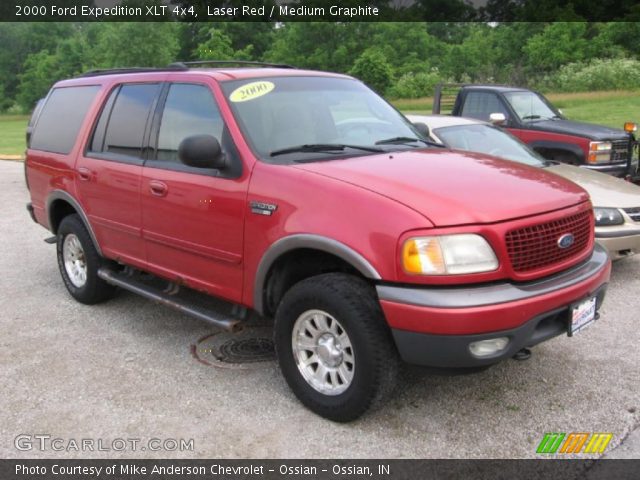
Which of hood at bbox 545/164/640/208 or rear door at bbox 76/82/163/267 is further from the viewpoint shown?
hood at bbox 545/164/640/208

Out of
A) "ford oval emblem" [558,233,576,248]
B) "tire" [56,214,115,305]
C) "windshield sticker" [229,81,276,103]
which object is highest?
"windshield sticker" [229,81,276,103]

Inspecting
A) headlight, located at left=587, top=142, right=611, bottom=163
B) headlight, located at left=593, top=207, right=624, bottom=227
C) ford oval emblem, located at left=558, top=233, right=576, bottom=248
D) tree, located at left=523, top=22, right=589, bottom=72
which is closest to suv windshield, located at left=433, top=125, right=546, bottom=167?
headlight, located at left=593, top=207, right=624, bottom=227

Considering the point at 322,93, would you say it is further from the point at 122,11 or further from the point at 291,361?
the point at 122,11

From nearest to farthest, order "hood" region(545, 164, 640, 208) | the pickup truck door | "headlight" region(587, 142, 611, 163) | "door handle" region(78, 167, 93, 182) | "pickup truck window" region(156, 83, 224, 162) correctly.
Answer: the pickup truck door, "pickup truck window" region(156, 83, 224, 162), "door handle" region(78, 167, 93, 182), "hood" region(545, 164, 640, 208), "headlight" region(587, 142, 611, 163)

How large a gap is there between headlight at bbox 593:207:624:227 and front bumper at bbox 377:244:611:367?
2.86 m

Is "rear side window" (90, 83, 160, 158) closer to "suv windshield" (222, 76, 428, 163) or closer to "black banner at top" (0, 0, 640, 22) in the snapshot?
"suv windshield" (222, 76, 428, 163)

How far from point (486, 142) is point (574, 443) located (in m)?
4.70

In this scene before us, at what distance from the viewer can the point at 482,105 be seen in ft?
32.8

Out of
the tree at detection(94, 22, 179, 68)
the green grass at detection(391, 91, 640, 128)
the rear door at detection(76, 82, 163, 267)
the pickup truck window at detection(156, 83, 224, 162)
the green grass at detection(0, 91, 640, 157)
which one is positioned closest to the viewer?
the pickup truck window at detection(156, 83, 224, 162)

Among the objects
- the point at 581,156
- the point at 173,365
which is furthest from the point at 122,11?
the point at 173,365

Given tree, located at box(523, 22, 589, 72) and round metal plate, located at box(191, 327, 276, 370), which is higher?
tree, located at box(523, 22, 589, 72)

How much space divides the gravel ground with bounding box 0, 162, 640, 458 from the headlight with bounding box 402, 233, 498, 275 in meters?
0.59

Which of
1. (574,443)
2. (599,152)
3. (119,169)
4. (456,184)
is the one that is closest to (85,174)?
(119,169)

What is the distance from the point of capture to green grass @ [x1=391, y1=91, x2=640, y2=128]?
67.7ft
